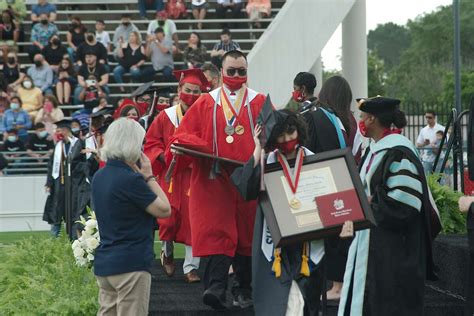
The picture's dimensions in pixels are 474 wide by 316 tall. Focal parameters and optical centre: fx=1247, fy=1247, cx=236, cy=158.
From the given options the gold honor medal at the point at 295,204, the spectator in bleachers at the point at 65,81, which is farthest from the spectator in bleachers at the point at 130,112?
the spectator in bleachers at the point at 65,81

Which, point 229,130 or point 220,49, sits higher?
point 220,49

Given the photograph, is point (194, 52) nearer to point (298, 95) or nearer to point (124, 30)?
point (124, 30)

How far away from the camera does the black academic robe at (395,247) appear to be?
8422 mm

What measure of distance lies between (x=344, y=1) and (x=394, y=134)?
61.6ft

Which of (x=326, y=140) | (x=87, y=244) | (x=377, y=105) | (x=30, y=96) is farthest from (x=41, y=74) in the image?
(x=377, y=105)

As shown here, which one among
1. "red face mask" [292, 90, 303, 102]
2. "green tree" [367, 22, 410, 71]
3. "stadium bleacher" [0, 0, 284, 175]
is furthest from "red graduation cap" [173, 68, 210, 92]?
"green tree" [367, 22, 410, 71]

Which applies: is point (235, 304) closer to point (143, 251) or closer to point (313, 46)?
point (143, 251)

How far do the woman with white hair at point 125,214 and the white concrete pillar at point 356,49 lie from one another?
20.4 m

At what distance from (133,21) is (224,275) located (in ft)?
66.3

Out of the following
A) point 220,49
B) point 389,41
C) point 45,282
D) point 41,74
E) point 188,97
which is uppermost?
point 389,41

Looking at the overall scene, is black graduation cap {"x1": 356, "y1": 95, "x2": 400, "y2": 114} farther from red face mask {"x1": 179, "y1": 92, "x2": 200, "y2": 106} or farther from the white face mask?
the white face mask

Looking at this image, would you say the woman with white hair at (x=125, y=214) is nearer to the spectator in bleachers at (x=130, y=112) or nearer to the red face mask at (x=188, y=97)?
the red face mask at (x=188, y=97)

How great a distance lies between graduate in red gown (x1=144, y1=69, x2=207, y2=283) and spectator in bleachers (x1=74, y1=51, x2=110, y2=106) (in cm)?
1491

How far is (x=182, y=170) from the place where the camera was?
455 inches
